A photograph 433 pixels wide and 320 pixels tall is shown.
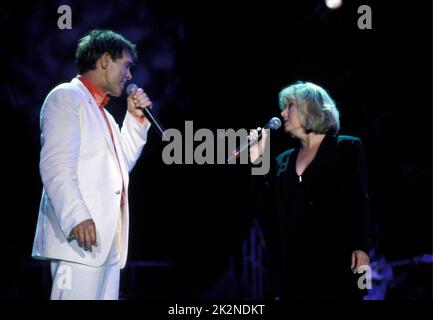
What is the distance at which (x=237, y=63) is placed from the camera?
187 inches

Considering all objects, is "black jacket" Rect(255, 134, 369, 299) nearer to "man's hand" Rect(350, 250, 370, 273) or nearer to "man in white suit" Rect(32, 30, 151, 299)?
"man's hand" Rect(350, 250, 370, 273)

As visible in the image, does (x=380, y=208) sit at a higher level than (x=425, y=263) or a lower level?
higher

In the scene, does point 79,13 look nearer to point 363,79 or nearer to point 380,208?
point 363,79

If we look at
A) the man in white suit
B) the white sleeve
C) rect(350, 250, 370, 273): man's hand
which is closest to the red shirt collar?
the man in white suit

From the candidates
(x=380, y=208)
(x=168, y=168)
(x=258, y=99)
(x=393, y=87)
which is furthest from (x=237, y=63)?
(x=380, y=208)

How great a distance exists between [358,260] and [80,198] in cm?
129

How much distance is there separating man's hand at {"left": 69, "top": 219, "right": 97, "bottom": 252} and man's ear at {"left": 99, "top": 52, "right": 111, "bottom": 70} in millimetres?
871

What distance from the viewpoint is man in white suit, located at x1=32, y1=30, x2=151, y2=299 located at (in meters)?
2.05

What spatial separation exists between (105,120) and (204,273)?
3116 millimetres

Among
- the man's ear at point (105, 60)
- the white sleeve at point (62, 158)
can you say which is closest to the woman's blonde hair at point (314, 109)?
the man's ear at point (105, 60)

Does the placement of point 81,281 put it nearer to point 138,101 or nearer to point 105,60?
point 138,101

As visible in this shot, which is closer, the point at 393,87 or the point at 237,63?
the point at 237,63

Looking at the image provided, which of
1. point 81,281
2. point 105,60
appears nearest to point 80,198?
point 81,281

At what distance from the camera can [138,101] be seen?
2607mm
